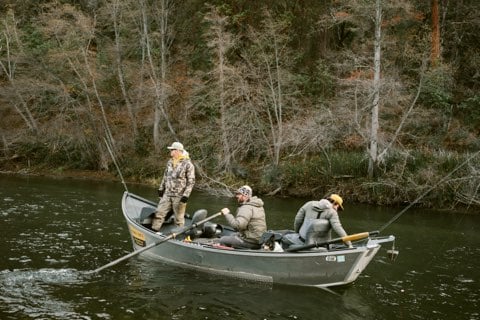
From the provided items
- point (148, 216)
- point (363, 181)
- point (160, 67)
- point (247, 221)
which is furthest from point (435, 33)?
point (247, 221)

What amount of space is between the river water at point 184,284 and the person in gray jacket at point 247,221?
76cm

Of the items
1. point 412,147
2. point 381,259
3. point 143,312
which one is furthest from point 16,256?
point 412,147

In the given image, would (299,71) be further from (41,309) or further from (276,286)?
(41,309)

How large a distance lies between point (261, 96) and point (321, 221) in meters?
16.2

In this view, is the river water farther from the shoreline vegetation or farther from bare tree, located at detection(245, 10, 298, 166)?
bare tree, located at detection(245, 10, 298, 166)

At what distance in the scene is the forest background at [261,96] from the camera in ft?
71.7

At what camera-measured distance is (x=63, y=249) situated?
12422 mm

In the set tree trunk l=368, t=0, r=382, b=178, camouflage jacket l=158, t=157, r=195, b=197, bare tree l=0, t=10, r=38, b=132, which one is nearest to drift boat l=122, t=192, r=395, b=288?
camouflage jacket l=158, t=157, r=195, b=197

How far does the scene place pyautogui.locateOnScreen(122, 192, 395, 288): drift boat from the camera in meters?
9.55

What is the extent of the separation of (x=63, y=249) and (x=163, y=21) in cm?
1986

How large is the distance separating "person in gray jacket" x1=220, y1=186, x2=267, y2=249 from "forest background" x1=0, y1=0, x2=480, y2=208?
10784 mm

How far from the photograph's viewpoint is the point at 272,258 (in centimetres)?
984

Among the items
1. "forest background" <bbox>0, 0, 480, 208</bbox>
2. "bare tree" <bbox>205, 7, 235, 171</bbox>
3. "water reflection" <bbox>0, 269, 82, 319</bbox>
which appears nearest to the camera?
"water reflection" <bbox>0, 269, 82, 319</bbox>

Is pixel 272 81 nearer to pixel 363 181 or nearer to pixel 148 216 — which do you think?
pixel 363 181
